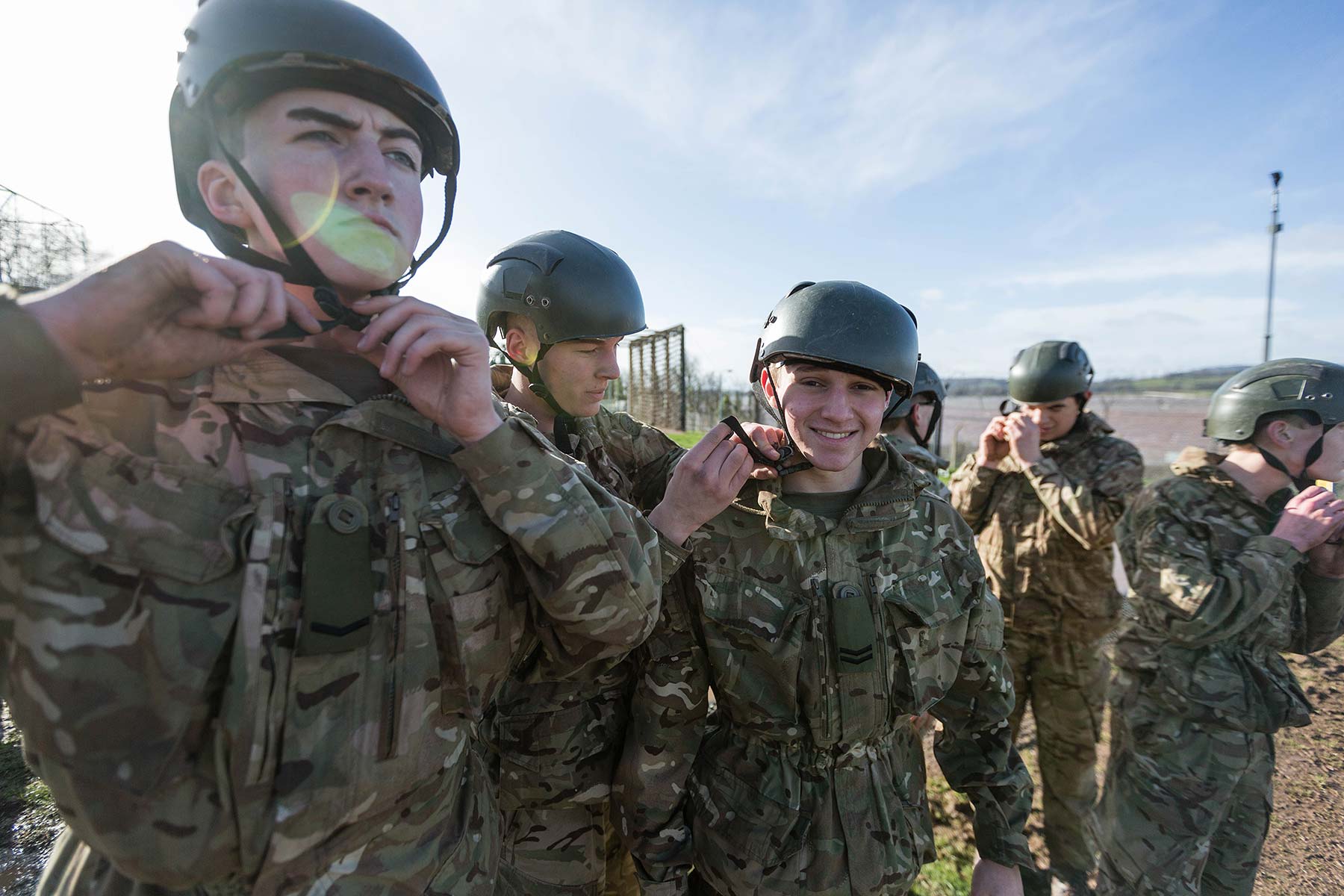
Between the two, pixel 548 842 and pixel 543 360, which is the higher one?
pixel 543 360

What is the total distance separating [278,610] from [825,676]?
1590 mm

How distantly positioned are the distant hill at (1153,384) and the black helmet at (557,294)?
86.0 m

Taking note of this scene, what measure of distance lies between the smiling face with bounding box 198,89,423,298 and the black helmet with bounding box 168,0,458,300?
3 centimetres

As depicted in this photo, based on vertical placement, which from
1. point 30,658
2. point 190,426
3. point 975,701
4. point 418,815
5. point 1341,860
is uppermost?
point 190,426

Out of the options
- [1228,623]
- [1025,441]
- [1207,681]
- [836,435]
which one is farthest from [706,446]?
[1025,441]

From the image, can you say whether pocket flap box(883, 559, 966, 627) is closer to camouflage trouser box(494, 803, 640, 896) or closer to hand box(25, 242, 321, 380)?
camouflage trouser box(494, 803, 640, 896)

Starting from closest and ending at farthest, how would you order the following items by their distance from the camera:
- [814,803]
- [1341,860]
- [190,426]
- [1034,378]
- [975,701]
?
1. [190,426]
2. [814,803]
3. [975,701]
4. [1341,860]
5. [1034,378]

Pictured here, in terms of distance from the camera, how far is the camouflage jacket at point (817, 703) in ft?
6.58

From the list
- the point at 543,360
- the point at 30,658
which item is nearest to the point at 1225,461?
the point at 543,360

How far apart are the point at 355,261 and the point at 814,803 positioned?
6.99ft

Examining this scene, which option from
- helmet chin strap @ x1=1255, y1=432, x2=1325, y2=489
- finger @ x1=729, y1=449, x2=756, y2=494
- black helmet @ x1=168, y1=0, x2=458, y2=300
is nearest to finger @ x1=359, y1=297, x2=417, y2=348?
black helmet @ x1=168, y1=0, x2=458, y2=300

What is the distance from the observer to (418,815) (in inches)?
54.6

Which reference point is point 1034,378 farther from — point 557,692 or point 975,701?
point 557,692

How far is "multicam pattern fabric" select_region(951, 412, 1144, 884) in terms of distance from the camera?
13.5 ft
